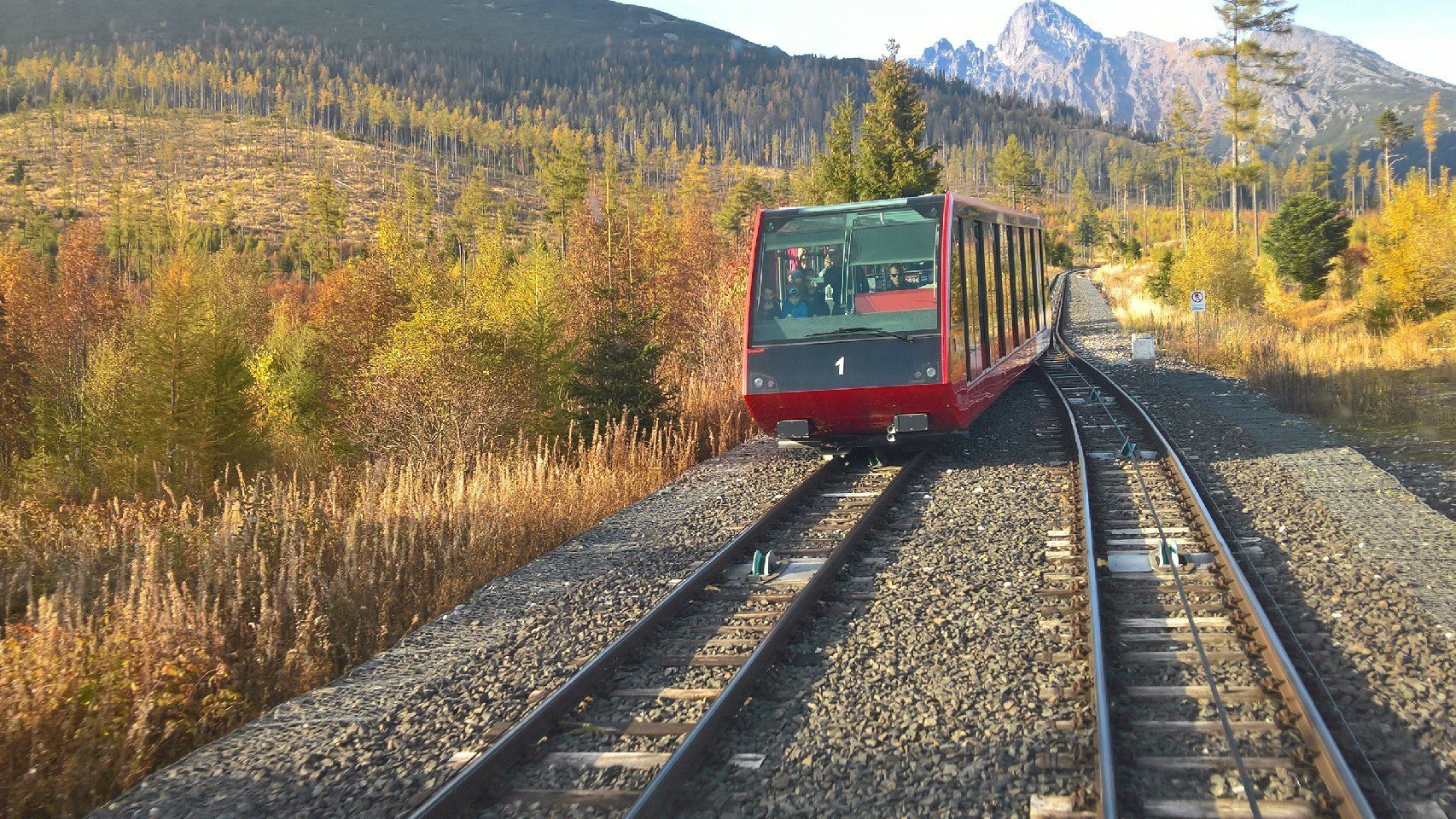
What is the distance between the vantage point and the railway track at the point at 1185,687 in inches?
143

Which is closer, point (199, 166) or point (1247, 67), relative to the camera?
point (1247, 67)

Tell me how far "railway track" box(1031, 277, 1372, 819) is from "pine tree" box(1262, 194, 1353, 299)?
42430 millimetres

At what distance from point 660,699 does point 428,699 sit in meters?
1.19

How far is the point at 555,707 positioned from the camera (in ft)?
15.0

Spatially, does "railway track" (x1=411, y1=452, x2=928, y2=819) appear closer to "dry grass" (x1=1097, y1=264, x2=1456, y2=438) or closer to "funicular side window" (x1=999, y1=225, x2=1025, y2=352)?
"funicular side window" (x1=999, y1=225, x2=1025, y2=352)

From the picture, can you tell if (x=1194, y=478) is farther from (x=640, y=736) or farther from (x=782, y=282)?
(x=640, y=736)

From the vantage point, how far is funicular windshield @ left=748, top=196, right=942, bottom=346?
10727 millimetres

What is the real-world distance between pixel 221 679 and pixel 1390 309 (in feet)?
103

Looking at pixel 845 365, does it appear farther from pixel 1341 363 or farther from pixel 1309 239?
pixel 1309 239

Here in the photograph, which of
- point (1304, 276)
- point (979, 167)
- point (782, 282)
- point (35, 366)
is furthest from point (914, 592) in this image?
point (979, 167)

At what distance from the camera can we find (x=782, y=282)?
11.1m

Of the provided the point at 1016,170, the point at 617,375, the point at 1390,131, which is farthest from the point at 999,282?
the point at 1390,131

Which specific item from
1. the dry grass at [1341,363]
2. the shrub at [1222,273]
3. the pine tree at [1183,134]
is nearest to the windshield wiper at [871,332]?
the dry grass at [1341,363]

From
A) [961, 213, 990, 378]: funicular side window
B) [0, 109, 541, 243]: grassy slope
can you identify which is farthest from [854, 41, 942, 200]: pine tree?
[0, 109, 541, 243]: grassy slope
